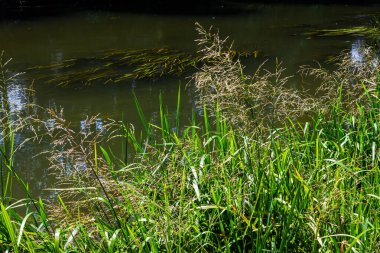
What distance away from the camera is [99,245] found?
1932mm

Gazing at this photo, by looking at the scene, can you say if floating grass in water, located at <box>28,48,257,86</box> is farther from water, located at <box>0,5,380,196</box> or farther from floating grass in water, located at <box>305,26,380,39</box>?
floating grass in water, located at <box>305,26,380,39</box>

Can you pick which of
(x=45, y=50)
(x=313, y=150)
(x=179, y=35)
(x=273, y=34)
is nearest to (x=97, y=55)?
(x=45, y=50)

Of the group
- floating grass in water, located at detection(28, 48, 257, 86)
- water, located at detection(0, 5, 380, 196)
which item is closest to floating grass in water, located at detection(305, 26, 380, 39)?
water, located at detection(0, 5, 380, 196)

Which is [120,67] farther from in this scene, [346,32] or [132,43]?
[346,32]

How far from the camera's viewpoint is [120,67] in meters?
7.21

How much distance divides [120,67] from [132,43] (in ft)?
6.05

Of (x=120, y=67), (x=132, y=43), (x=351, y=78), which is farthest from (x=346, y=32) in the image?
(x=351, y=78)

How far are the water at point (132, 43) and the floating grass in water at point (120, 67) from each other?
227mm

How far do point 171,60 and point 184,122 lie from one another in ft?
8.31

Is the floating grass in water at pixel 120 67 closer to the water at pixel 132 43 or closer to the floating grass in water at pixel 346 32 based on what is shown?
the water at pixel 132 43

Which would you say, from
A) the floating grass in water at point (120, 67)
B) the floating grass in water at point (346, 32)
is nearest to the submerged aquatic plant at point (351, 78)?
the floating grass in water at point (120, 67)

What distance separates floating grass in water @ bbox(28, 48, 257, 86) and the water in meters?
0.23

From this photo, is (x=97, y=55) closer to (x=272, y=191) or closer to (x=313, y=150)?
(x=313, y=150)

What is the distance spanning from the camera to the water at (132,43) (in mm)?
5516
